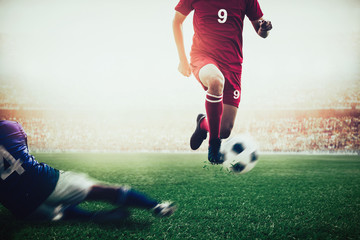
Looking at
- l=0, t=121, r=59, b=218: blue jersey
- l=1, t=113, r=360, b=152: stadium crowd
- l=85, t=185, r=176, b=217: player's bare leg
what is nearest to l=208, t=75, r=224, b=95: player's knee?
l=85, t=185, r=176, b=217: player's bare leg

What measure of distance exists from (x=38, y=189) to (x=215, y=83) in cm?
142

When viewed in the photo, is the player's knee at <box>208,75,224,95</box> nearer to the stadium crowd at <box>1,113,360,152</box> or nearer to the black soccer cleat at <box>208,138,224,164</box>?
the black soccer cleat at <box>208,138,224,164</box>

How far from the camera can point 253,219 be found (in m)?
1.82

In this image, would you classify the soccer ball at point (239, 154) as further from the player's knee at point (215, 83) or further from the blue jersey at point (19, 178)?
the blue jersey at point (19, 178)

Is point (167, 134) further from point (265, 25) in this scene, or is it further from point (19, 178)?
point (19, 178)

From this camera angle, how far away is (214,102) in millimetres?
1926

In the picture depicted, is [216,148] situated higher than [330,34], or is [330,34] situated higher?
[330,34]

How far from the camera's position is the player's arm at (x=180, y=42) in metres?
2.14

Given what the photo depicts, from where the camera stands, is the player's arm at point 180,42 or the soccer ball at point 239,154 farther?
the player's arm at point 180,42

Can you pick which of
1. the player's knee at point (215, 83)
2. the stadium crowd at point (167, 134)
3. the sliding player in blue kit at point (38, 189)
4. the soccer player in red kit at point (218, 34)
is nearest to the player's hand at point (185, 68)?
the soccer player in red kit at point (218, 34)

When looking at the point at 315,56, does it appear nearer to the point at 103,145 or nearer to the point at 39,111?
the point at 103,145

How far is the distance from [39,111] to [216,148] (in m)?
18.7

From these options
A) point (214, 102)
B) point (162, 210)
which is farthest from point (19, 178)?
point (214, 102)

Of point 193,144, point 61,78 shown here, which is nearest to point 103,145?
point 61,78
